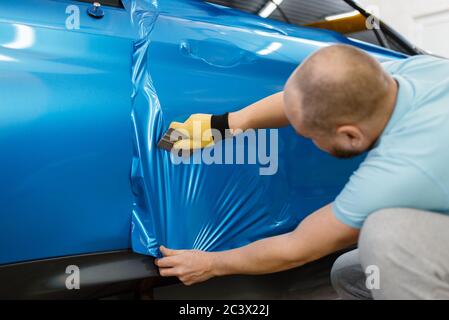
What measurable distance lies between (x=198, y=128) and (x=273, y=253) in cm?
32

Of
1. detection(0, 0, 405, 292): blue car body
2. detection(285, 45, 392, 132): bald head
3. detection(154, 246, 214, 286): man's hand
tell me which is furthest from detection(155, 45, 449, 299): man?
detection(0, 0, 405, 292): blue car body

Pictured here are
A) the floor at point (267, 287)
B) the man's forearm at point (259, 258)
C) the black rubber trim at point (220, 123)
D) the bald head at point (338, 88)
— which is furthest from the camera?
the floor at point (267, 287)

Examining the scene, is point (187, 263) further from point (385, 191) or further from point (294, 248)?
point (385, 191)

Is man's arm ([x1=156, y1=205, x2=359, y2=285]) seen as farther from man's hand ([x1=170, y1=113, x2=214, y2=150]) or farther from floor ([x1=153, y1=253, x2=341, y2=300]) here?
floor ([x1=153, y1=253, x2=341, y2=300])

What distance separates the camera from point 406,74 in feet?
2.89

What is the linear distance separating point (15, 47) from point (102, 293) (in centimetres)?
53

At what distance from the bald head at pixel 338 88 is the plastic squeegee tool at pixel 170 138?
0.28 metres

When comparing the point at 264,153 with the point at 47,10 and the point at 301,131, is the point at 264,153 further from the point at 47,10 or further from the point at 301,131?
the point at 47,10

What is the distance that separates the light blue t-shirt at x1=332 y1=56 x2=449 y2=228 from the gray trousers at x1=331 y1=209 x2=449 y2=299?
2 cm

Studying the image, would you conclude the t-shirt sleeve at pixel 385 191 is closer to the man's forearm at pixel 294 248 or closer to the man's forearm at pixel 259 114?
the man's forearm at pixel 294 248

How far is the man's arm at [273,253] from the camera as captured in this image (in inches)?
30.5

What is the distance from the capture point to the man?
71 centimetres

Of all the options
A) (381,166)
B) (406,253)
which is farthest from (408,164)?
(406,253)

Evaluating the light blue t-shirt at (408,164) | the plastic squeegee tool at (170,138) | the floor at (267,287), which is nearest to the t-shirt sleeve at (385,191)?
the light blue t-shirt at (408,164)
